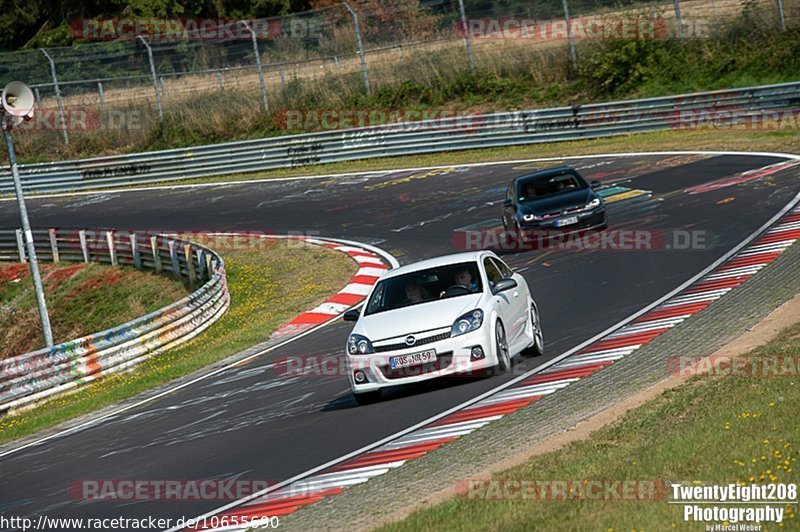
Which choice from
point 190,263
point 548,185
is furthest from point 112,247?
point 548,185

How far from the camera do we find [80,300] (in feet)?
97.2

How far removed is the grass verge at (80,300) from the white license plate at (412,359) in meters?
15.9

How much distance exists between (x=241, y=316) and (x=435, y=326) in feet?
33.8

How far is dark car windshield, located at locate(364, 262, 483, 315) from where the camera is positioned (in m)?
12.7

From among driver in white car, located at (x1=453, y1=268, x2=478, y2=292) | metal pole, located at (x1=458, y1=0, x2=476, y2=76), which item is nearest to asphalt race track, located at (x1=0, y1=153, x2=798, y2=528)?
driver in white car, located at (x1=453, y1=268, x2=478, y2=292)

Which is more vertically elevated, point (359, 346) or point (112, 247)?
point (359, 346)

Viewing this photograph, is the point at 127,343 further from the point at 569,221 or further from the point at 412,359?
the point at 412,359

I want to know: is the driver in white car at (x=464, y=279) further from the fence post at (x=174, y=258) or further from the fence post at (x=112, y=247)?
the fence post at (x=112, y=247)

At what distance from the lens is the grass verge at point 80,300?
27.8 m

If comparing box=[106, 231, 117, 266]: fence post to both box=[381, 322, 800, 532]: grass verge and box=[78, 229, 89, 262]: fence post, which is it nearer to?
box=[78, 229, 89, 262]: fence post

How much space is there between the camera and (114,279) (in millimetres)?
29922

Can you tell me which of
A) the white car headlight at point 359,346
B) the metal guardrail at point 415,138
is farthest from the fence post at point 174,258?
the white car headlight at point 359,346

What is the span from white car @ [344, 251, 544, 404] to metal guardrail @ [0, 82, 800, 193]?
19584 mm

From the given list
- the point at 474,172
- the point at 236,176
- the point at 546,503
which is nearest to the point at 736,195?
the point at 474,172
